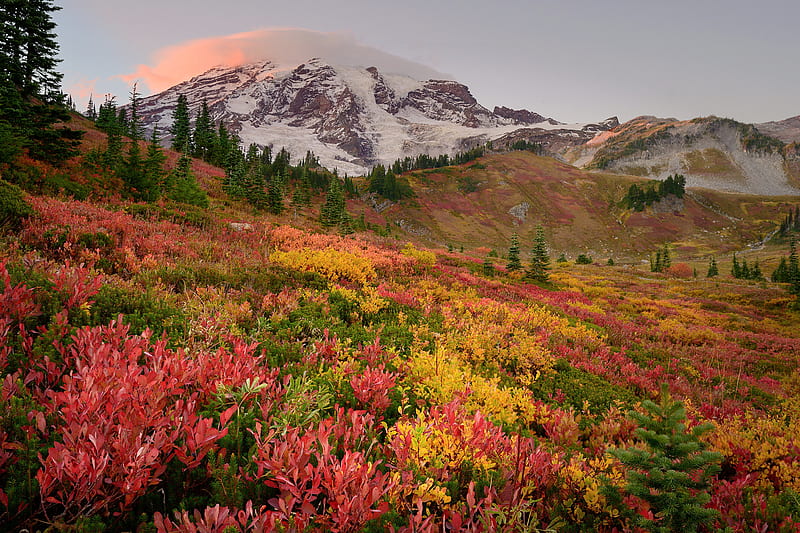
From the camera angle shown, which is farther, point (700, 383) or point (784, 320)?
point (784, 320)

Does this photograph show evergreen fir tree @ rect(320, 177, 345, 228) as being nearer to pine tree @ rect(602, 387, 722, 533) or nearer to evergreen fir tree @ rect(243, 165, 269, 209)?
evergreen fir tree @ rect(243, 165, 269, 209)

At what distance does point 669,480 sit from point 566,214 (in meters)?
127

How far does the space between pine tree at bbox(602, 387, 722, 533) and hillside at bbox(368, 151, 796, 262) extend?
80.8 metres

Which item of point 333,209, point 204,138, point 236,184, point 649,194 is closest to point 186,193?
point 236,184

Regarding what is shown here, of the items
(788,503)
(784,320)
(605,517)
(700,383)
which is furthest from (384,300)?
(784,320)

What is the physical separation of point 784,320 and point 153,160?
3921 centimetres

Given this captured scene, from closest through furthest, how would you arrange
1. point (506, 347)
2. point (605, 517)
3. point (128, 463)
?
point (128, 463), point (605, 517), point (506, 347)

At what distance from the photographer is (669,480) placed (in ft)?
7.80

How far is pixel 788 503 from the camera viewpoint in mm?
3041

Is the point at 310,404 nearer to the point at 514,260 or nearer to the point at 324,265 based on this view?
the point at 324,265

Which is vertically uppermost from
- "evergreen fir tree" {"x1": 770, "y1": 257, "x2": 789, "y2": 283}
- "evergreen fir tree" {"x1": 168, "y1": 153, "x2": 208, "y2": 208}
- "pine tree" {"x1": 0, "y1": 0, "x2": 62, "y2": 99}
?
"pine tree" {"x1": 0, "y1": 0, "x2": 62, "y2": 99}

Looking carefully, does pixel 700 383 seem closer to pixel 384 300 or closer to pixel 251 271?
pixel 384 300

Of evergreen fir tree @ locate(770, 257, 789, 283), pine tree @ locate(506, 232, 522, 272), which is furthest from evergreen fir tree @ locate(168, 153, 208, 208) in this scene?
evergreen fir tree @ locate(770, 257, 789, 283)

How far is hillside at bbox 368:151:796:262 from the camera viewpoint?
95875mm
